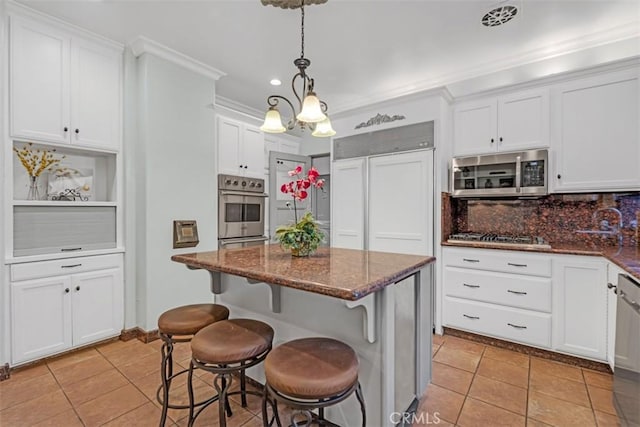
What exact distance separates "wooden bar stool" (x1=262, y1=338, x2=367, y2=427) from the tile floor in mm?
765

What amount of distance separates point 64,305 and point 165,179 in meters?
1.34

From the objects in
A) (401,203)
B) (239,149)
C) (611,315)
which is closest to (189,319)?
(401,203)

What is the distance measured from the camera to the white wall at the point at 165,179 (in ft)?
9.26

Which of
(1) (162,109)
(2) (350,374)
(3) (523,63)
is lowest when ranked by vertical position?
(2) (350,374)

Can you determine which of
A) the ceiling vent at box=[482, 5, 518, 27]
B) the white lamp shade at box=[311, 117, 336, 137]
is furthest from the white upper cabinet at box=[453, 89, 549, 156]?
the white lamp shade at box=[311, 117, 336, 137]

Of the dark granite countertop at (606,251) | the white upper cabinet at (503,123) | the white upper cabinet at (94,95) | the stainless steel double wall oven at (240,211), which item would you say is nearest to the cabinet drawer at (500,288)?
the dark granite countertop at (606,251)

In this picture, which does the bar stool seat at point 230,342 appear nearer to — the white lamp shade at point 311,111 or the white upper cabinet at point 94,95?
the white lamp shade at point 311,111

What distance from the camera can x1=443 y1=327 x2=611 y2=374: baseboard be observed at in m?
2.34

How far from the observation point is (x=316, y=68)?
3307mm

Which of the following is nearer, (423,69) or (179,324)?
(179,324)

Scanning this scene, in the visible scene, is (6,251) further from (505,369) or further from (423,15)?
(505,369)

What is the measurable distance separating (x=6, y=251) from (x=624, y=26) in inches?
210

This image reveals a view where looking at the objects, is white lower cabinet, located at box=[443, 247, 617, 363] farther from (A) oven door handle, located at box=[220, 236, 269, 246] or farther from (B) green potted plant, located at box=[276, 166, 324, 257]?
(A) oven door handle, located at box=[220, 236, 269, 246]

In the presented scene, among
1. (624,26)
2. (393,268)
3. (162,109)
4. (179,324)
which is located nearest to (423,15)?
(624,26)
